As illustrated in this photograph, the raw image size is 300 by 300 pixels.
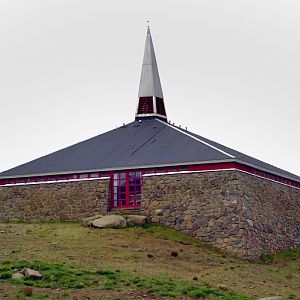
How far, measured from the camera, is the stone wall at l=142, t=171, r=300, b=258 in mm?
52781

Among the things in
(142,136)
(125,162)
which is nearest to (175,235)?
(125,162)

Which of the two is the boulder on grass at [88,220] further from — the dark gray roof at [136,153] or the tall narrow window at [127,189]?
the dark gray roof at [136,153]

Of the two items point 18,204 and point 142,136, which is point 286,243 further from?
point 18,204

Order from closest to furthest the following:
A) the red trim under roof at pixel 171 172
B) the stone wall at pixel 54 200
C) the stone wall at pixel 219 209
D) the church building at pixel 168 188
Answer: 1. the stone wall at pixel 219 209
2. the church building at pixel 168 188
3. the red trim under roof at pixel 171 172
4. the stone wall at pixel 54 200

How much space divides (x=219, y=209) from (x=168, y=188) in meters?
3.51

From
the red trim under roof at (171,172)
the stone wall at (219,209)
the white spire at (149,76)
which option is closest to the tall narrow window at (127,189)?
the red trim under roof at (171,172)

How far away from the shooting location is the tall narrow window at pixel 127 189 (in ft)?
185

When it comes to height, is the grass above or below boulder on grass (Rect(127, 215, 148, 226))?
below

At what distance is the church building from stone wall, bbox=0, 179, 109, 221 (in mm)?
59

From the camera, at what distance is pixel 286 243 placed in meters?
58.3

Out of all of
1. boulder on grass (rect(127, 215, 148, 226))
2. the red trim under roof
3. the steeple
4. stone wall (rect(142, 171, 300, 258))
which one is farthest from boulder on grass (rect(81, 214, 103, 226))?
the steeple

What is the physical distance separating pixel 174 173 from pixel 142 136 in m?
6.90

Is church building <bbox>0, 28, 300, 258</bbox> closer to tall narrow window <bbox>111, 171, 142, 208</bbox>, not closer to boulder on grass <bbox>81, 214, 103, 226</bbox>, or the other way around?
tall narrow window <bbox>111, 171, 142, 208</bbox>

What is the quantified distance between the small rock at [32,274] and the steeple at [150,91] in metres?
26.2
